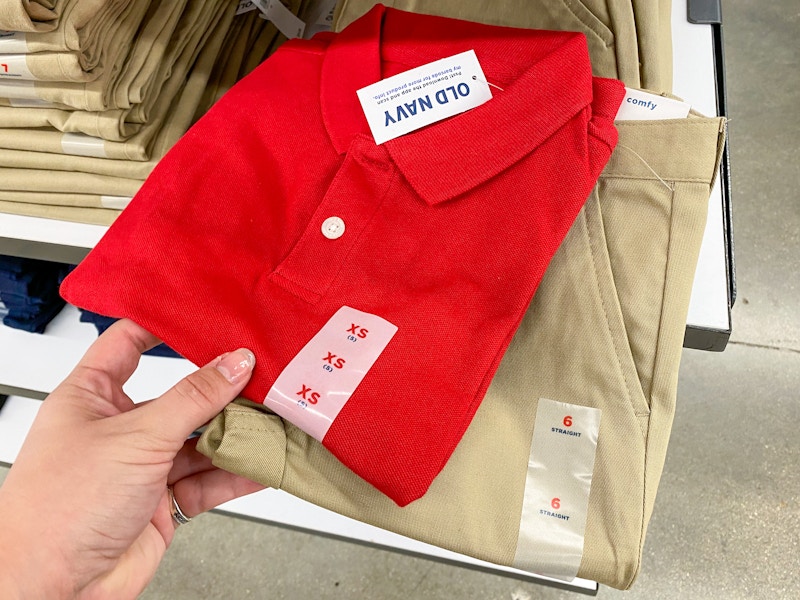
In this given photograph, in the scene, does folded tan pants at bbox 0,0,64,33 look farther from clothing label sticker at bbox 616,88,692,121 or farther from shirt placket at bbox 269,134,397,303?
clothing label sticker at bbox 616,88,692,121

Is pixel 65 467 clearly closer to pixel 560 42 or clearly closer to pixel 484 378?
pixel 484 378

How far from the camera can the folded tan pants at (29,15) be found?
58 centimetres

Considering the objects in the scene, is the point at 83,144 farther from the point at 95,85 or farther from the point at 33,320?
the point at 33,320

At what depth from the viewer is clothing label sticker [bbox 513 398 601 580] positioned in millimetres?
575

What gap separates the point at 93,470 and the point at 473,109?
0.51 m

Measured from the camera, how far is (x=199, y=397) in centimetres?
58

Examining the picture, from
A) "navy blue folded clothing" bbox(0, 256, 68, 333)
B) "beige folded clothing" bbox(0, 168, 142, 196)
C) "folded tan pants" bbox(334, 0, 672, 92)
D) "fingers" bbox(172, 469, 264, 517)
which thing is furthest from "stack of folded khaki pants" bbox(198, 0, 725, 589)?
"navy blue folded clothing" bbox(0, 256, 68, 333)

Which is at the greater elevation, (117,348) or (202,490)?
(117,348)

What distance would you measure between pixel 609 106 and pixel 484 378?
1.02 ft

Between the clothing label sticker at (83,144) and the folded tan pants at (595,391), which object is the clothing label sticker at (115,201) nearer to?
the clothing label sticker at (83,144)

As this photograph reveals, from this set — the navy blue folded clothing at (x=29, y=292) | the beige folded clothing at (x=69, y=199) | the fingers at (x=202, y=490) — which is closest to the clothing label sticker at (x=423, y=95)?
the beige folded clothing at (x=69, y=199)

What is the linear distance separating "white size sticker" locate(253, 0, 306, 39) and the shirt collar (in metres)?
0.18

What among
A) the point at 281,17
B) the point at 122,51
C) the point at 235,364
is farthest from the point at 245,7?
the point at 235,364

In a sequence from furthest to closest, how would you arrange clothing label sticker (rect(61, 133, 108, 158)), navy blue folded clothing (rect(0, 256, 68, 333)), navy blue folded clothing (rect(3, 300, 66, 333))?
navy blue folded clothing (rect(3, 300, 66, 333)) → navy blue folded clothing (rect(0, 256, 68, 333)) → clothing label sticker (rect(61, 133, 108, 158))
